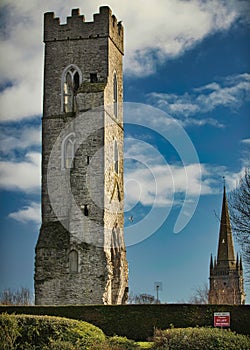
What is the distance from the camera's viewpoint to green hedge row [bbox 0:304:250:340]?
2845 centimetres

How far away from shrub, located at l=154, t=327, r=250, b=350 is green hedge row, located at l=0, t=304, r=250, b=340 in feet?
23.5

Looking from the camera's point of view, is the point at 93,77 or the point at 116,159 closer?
the point at 93,77

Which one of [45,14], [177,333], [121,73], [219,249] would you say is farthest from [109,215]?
[219,249]

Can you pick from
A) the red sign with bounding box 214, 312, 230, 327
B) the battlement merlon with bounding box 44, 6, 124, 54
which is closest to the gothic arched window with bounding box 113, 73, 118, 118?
the battlement merlon with bounding box 44, 6, 124, 54

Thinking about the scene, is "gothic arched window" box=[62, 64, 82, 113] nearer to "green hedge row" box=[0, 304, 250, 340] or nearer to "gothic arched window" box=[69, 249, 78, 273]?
"gothic arched window" box=[69, 249, 78, 273]

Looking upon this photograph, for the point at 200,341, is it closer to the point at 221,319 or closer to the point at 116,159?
the point at 221,319

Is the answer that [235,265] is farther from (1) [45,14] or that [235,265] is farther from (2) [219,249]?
(1) [45,14]

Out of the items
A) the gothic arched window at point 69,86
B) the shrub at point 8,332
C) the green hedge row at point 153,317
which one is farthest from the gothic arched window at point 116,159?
the shrub at point 8,332

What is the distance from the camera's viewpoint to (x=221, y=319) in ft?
A: 83.5

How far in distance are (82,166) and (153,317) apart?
37.3ft

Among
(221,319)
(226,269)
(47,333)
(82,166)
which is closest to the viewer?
(47,333)

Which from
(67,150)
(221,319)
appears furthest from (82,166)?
(221,319)

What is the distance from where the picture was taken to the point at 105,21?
40188 mm

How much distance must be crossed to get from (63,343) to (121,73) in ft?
79.8
